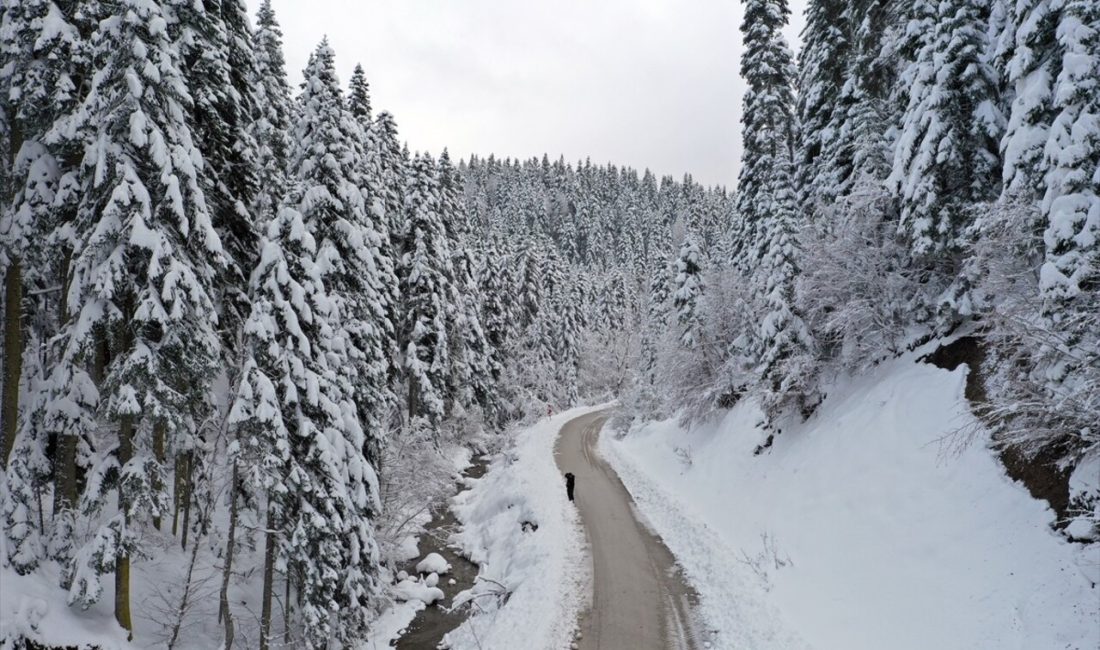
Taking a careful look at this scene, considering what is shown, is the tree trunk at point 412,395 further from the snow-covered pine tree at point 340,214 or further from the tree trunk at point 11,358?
the tree trunk at point 11,358

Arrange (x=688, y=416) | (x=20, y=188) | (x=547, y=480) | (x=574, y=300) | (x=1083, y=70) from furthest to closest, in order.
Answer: (x=574, y=300) < (x=688, y=416) < (x=547, y=480) < (x=20, y=188) < (x=1083, y=70)

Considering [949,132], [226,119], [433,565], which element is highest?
[226,119]

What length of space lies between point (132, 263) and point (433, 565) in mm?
14386

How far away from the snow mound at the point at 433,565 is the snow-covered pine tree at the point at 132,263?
9.87 metres

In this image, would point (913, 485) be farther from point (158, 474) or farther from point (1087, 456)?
point (158, 474)

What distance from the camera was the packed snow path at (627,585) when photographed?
1220 centimetres

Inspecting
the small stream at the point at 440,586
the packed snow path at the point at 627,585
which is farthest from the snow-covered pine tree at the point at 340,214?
the packed snow path at the point at 627,585

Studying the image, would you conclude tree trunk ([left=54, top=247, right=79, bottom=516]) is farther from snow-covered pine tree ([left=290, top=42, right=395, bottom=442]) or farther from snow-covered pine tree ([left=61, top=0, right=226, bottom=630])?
snow-covered pine tree ([left=290, top=42, right=395, bottom=442])

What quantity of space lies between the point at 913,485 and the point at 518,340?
43620mm

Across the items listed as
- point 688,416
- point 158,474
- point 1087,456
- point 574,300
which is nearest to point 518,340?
point 574,300

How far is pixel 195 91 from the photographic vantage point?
15070mm

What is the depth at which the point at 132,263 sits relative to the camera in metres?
12.5

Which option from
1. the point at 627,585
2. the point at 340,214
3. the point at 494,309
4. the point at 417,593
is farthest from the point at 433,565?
the point at 494,309

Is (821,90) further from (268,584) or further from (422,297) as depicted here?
(268,584)
